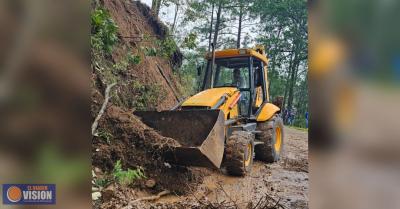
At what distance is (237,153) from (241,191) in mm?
736

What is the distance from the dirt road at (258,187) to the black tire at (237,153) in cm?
17

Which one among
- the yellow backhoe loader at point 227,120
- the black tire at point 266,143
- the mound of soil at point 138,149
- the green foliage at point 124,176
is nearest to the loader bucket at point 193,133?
the yellow backhoe loader at point 227,120

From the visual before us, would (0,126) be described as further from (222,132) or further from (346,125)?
(222,132)

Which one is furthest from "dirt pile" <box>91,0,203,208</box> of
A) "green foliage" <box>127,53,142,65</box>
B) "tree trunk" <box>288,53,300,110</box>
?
"tree trunk" <box>288,53,300,110</box>

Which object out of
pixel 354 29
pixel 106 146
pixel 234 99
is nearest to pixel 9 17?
pixel 354 29

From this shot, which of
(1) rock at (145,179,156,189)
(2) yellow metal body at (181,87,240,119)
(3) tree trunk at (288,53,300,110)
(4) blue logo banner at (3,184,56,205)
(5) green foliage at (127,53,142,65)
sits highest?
(3) tree trunk at (288,53,300,110)

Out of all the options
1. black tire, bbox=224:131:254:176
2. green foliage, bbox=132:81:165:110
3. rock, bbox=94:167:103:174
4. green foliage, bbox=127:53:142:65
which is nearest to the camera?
rock, bbox=94:167:103:174

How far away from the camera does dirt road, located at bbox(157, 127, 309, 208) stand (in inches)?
173

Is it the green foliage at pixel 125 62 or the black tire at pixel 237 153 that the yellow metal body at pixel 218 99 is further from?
the green foliage at pixel 125 62

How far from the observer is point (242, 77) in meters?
7.16

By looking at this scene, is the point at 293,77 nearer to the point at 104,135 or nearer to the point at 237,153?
the point at 237,153

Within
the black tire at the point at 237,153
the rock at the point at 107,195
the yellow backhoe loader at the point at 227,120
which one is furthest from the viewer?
the black tire at the point at 237,153

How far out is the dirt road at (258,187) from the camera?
14.4 ft

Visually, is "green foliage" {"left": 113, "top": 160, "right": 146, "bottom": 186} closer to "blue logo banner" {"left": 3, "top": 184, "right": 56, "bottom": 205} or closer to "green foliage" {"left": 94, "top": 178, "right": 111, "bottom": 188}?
"green foliage" {"left": 94, "top": 178, "right": 111, "bottom": 188}
